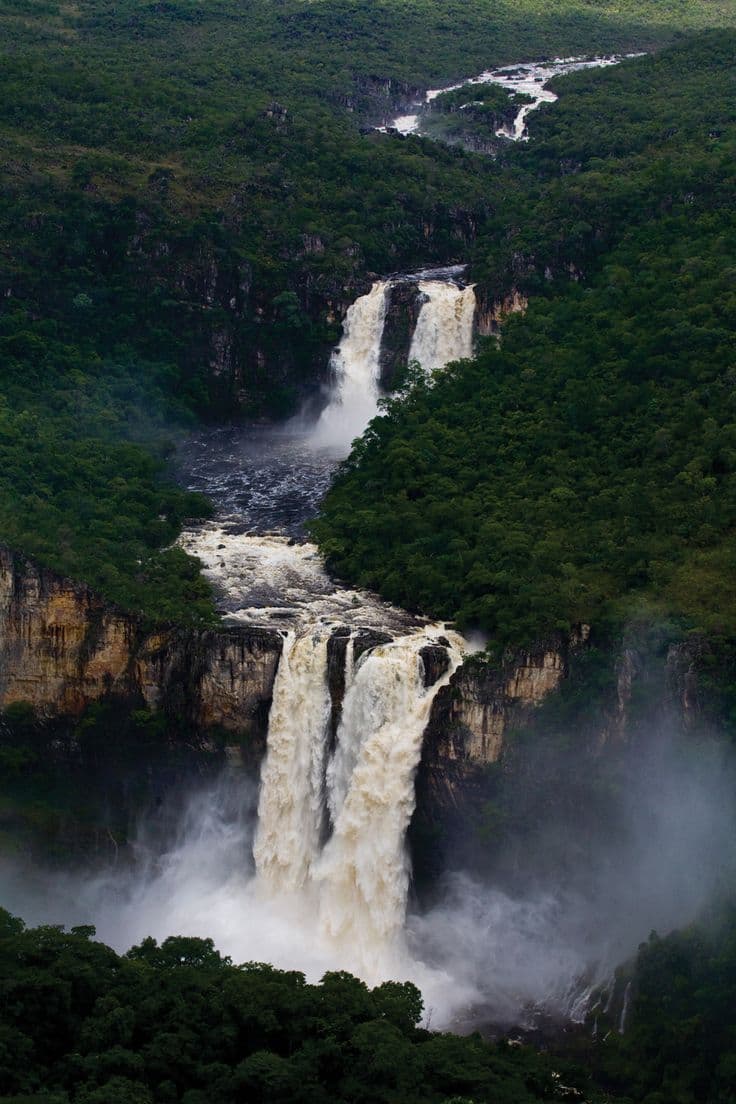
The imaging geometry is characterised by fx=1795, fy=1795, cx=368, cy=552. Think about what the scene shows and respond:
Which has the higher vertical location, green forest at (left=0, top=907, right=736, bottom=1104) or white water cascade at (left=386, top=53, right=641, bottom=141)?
white water cascade at (left=386, top=53, right=641, bottom=141)

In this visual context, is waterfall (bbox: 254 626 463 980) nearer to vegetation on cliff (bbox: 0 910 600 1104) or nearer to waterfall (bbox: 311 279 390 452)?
vegetation on cliff (bbox: 0 910 600 1104)

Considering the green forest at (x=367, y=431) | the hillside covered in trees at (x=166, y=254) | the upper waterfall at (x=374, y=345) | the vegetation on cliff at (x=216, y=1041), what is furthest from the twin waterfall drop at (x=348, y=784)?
the upper waterfall at (x=374, y=345)

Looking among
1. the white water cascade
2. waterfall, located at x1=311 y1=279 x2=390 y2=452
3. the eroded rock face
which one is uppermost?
the white water cascade

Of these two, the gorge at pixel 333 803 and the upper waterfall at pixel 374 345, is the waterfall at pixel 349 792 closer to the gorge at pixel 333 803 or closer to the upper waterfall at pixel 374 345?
the gorge at pixel 333 803

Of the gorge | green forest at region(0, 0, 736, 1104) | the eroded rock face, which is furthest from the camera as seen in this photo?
the eroded rock face

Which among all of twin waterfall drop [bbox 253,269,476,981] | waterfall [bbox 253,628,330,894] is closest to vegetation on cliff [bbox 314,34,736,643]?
twin waterfall drop [bbox 253,269,476,981]
